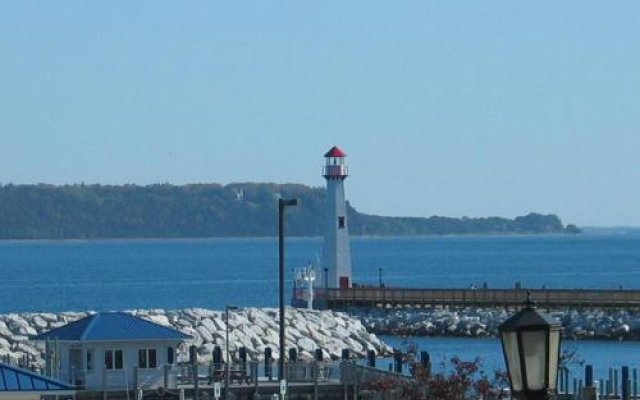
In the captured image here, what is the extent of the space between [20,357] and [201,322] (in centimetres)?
961

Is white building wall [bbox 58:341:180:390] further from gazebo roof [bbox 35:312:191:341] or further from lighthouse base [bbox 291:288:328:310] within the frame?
lighthouse base [bbox 291:288:328:310]

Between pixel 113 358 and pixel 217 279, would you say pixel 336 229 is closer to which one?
pixel 113 358

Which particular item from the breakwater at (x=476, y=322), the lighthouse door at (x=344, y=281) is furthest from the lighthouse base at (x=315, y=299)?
the breakwater at (x=476, y=322)

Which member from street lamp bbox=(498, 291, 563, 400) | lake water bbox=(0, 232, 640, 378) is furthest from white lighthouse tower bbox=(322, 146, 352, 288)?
street lamp bbox=(498, 291, 563, 400)

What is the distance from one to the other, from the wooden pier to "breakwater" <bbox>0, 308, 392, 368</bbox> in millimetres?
9128

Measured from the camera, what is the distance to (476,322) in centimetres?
6706

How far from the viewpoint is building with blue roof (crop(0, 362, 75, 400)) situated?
25.2 m

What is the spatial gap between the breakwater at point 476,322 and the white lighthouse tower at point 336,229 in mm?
1718

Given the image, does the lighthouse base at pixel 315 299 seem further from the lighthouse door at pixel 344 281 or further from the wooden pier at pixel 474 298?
the lighthouse door at pixel 344 281

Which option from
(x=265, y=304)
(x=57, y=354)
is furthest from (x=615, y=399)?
(x=265, y=304)

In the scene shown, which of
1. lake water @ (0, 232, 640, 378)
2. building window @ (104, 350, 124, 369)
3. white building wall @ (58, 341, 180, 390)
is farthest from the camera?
lake water @ (0, 232, 640, 378)

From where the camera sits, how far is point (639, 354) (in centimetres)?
6000

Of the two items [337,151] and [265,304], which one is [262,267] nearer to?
[265,304]

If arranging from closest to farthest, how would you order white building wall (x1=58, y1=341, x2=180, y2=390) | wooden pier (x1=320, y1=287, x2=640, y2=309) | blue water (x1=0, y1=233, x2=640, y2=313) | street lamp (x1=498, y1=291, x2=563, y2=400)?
1. street lamp (x1=498, y1=291, x2=563, y2=400)
2. white building wall (x1=58, y1=341, x2=180, y2=390)
3. wooden pier (x1=320, y1=287, x2=640, y2=309)
4. blue water (x1=0, y1=233, x2=640, y2=313)
